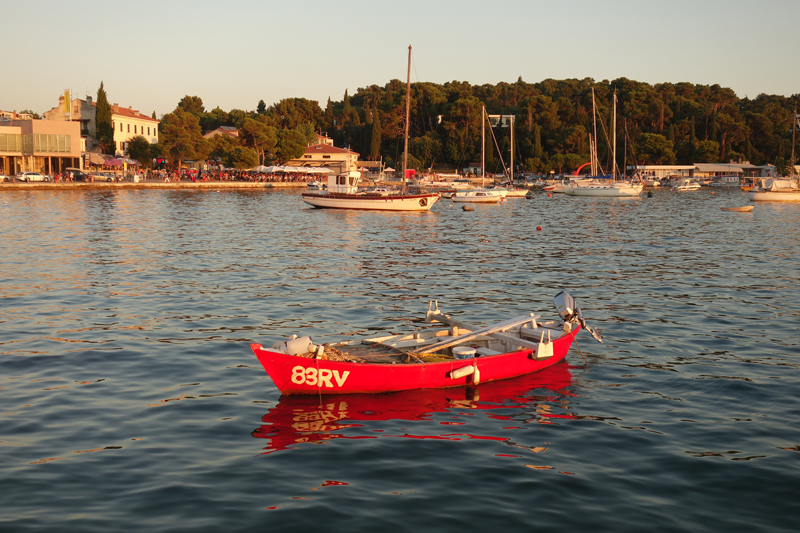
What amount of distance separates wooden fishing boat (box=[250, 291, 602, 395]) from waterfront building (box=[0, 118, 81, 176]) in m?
84.8

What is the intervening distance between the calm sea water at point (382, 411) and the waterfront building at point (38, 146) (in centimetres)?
6489

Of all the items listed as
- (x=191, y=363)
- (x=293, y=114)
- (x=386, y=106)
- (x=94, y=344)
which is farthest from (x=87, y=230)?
(x=386, y=106)

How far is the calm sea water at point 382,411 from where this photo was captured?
28.1 ft

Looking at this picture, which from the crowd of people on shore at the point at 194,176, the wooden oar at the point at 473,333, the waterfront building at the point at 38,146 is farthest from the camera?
the crowd of people on shore at the point at 194,176

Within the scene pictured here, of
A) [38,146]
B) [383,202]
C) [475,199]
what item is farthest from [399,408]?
[38,146]

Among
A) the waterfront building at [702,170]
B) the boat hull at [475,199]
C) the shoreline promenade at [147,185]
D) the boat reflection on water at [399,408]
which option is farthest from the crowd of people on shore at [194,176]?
the boat reflection on water at [399,408]

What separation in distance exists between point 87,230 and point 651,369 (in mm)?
36309

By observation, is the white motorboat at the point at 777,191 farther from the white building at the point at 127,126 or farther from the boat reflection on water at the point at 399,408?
the white building at the point at 127,126

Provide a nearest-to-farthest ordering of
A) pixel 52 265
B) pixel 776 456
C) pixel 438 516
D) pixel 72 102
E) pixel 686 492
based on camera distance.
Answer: pixel 438 516 → pixel 686 492 → pixel 776 456 → pixel 52 265 → pixel 72 102

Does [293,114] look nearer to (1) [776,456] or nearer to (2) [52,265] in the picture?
(2) [52,265]

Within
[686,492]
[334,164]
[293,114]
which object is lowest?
[686,492]

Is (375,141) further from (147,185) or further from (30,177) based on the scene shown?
(30,177)

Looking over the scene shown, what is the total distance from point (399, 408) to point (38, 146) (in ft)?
291

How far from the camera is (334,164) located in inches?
5364
